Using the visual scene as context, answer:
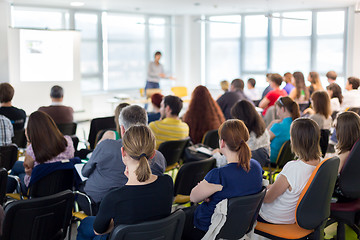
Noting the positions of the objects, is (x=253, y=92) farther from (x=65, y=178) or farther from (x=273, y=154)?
(x=65, y=178)

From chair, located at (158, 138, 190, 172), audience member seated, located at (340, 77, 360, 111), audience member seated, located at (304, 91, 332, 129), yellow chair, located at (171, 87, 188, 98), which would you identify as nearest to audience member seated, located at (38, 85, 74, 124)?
chair, located at (158, 138, 190, 172)

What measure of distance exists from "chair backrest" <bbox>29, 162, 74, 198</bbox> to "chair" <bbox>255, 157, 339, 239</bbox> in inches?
59.9

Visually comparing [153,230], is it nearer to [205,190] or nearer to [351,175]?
[205,190]

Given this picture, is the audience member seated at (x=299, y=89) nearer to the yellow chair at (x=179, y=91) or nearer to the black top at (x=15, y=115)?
the yellow chair at (x=179, y=91)

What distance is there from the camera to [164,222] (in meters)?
2.17

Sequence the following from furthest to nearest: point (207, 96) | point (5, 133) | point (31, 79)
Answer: point (31, 79) < point (207, 96) < point (5, 133)

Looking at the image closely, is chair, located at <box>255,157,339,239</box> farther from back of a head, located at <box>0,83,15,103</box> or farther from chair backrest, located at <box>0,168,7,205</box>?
back of a head, located at <box>0,83,15,103</box>

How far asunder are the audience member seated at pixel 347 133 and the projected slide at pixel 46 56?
8.14 m

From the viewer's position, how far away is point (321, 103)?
Result: 548cm

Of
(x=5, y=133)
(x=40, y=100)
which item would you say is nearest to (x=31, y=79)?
(x=40, y=100)

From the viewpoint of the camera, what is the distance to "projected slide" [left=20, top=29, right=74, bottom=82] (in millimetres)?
10023

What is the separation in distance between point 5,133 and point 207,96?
2.29 metres

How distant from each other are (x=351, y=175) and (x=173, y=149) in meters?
1.79

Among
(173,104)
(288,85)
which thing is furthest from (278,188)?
(288,85)
